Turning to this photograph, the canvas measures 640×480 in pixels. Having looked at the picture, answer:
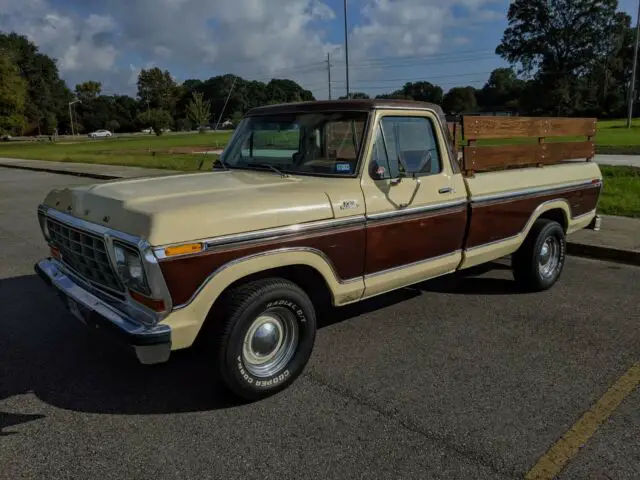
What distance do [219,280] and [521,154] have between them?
11.4ft

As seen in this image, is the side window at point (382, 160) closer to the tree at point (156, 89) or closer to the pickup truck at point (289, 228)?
the pickup truck at point (289, 228)

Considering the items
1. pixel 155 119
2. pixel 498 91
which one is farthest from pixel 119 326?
pixel 498 91

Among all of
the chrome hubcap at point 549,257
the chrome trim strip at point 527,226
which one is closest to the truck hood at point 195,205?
the chrome trim strip at point 527,226

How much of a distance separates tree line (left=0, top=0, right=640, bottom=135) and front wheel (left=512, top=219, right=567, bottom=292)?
1187 inches

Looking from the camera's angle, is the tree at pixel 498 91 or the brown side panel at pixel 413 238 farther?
the tree at pixel 498 91

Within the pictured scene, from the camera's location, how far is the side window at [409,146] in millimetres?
4047

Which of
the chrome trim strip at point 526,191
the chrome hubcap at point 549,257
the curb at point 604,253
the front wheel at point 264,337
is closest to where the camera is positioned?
the front wheel at point 264,337

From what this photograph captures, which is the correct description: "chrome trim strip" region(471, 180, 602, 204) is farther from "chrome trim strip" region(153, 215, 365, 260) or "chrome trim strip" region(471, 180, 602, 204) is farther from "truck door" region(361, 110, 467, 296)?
"chrome trim strip" region(153, 215, 365, 260)

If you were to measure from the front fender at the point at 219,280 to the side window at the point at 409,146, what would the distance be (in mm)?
1009

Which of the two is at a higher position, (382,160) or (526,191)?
(382,160)

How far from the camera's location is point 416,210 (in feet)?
13.6

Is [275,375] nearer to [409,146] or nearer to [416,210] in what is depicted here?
[416,210]

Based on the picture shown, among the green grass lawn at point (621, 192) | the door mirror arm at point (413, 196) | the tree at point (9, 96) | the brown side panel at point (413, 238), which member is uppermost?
the tree at point (9, 96)

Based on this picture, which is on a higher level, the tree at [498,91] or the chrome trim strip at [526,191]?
the tree at [498,91]
